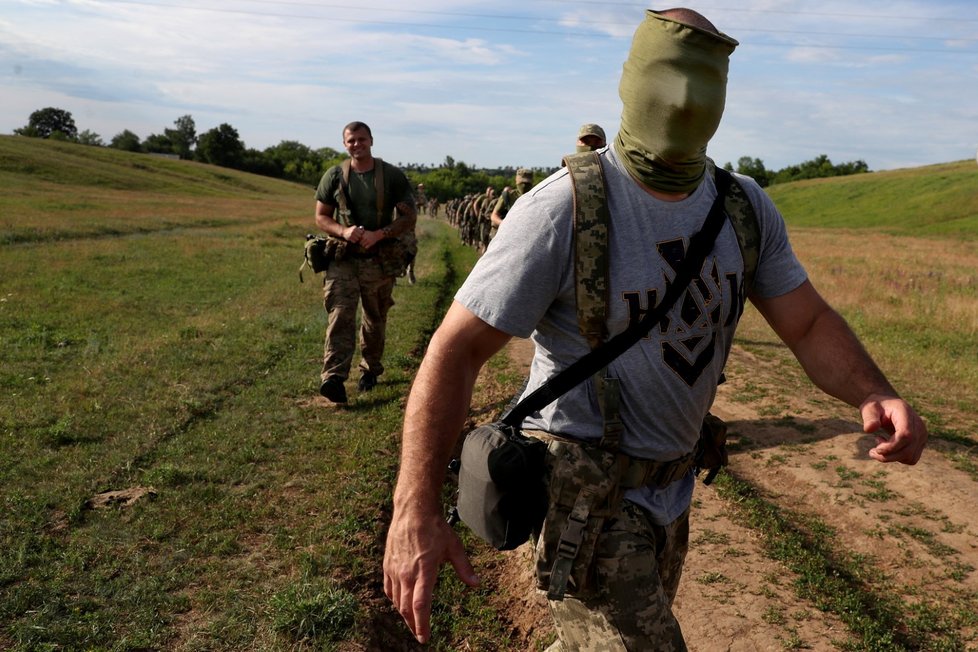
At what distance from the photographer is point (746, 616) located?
3.96 metres

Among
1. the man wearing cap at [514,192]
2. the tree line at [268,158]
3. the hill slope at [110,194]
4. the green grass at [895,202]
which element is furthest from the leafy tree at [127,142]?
the man wearing cap at [514,192]

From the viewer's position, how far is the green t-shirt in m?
7.14

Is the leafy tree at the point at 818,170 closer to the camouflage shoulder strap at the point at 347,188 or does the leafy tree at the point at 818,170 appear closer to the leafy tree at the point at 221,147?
the leafy tree at the point at 221,147

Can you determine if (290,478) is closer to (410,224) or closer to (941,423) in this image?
(410,224)

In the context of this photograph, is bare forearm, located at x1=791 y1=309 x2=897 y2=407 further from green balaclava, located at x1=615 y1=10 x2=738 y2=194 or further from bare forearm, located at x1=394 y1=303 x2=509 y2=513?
bare forearm, located at x1=394 y1=303 x2=509 y2=513

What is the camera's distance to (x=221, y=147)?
105312mm

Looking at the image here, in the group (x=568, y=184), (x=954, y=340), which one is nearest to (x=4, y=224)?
(x=954, y=340)

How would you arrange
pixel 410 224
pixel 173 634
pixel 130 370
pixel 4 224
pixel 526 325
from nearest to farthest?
pixel 526 325 < pixel 173 634 < pixel 410 224 < pixel 130 370 < pixel 4 224

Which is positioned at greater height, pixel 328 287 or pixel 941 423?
pixel 328 287

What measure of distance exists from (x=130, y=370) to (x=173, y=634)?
4972 millimetres

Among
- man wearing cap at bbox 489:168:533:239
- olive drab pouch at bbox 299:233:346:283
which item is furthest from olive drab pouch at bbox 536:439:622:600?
man wearing cap at bbox 489:168:533:239

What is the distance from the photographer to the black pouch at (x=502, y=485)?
77.9 inches

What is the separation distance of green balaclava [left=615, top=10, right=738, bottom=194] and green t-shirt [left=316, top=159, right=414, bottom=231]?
5241 mm

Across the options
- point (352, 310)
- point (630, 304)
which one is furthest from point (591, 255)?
Result: point (352, 310)
